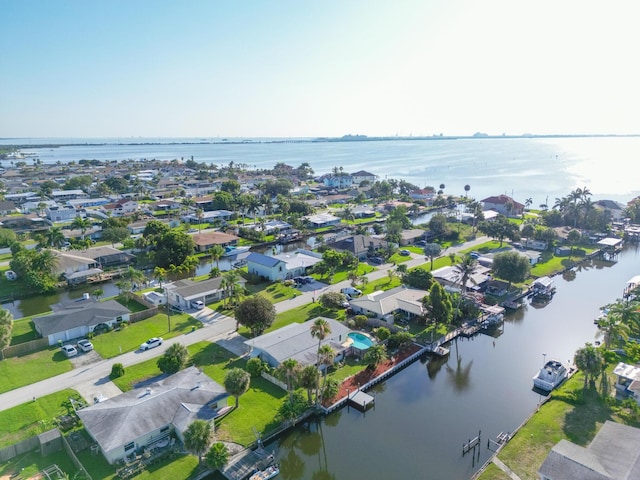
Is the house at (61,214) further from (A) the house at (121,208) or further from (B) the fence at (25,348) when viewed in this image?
(B) the fence at (25,348)

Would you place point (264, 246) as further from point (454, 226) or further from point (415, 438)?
point (415, 438)

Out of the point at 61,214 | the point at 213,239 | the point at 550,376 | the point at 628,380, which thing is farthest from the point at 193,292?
the point at 61,214

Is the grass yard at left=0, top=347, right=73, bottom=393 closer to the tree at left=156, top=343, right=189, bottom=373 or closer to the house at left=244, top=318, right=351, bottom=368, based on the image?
the tree at left=156, top=343, right=189, bottom=373

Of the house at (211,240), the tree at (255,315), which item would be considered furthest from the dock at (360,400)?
the house at (211,240)

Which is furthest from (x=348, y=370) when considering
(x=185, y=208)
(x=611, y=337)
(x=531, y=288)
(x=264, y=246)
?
(x=185, y=208)

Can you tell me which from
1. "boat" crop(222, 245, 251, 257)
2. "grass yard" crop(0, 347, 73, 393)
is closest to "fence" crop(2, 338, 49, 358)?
"grass yard" crop(0, 347, 73, 393)

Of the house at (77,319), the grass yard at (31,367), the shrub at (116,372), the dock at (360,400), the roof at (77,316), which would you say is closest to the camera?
the dock at (360,400)

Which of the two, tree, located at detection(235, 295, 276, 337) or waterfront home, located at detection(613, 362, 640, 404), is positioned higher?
tree, located at detection(235, 295, 276, 337)
